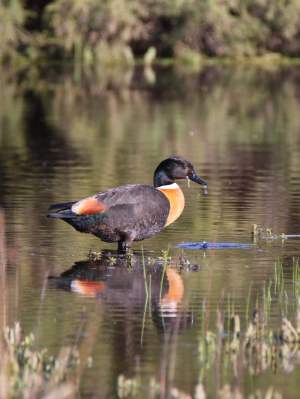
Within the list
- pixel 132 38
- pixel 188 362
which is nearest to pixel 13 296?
pixel 188 362

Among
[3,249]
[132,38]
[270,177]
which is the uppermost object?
[3,249]

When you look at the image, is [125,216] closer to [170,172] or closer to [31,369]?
[170,172]

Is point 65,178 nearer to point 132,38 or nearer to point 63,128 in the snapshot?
point 63,128

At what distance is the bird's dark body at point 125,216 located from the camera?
10328 millimetres

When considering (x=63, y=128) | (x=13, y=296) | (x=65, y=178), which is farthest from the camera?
(x=63, y=128)

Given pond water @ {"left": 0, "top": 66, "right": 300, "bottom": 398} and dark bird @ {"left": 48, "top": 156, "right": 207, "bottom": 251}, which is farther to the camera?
dark bird @ {"left": 48, "top": 156, "right": 207, "bottom": 251}

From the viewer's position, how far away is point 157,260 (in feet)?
33.7

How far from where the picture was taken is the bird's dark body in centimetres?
1033

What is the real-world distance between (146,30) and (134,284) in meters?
38.5

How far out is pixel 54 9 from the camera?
146ft

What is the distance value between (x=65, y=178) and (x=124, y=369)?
364 inches

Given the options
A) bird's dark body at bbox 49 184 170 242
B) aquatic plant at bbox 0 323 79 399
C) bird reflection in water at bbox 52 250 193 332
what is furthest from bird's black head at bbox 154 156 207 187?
aquatic plant at bbox 0 323 79 399

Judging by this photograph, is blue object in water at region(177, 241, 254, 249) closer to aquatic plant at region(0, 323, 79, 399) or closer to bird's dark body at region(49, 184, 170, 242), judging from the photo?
bird's dark body at region(49, 184, 170, 242)

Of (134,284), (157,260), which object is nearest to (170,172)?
(157,260)
